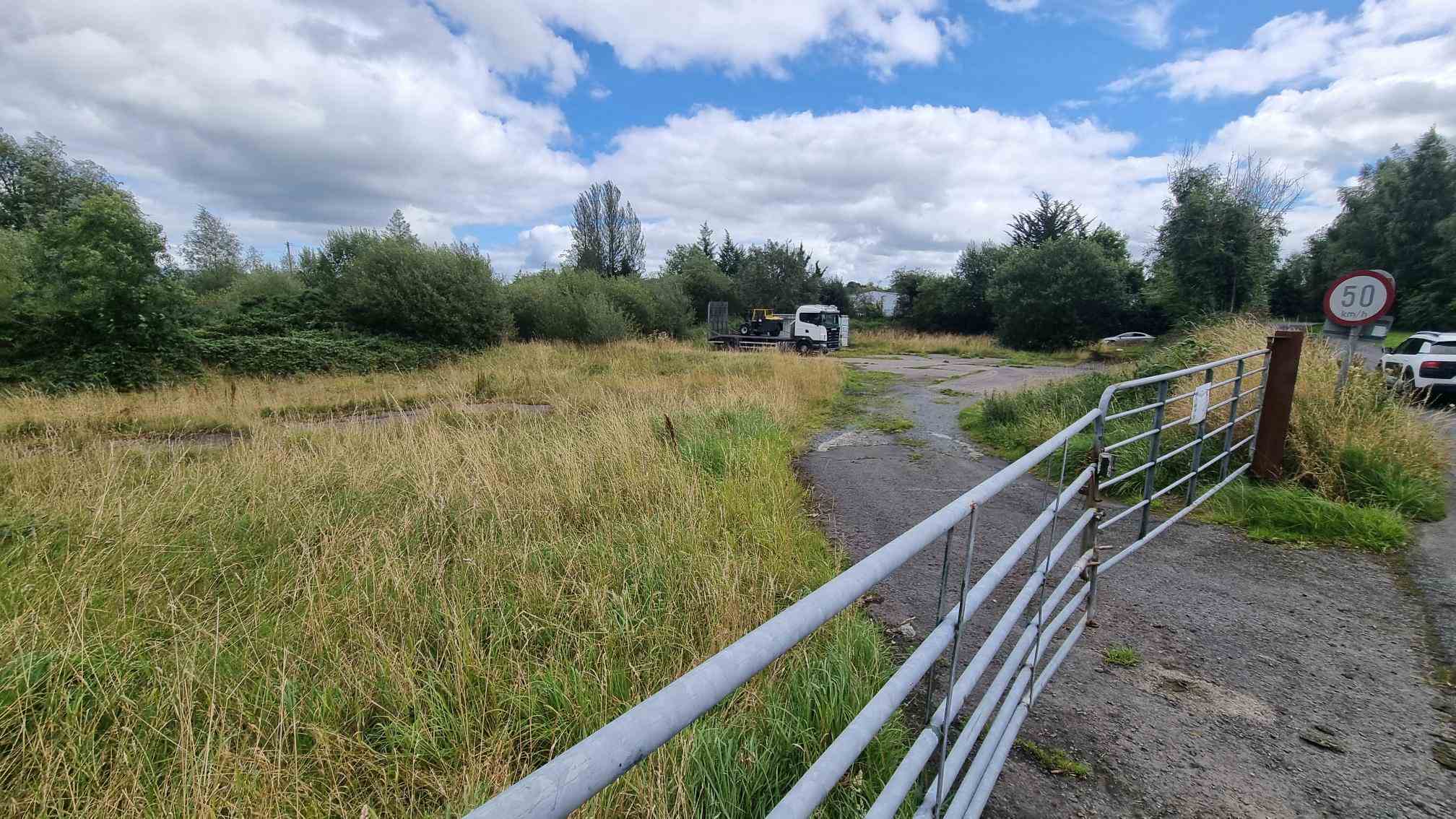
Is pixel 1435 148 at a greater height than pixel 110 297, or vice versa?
pixel 1435 148

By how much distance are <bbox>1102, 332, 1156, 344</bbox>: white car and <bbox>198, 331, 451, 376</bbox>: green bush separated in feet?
84.2

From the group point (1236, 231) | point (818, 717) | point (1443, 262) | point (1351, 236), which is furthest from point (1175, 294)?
point (818, 717)

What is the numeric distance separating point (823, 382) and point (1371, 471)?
9219 millimetres

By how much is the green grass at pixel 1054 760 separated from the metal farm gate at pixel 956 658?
5.0 inches

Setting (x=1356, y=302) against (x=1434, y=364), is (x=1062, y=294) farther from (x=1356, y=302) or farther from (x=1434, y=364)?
(x=1356, y=302)

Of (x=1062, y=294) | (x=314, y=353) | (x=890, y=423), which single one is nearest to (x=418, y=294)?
(x=314, y=353)

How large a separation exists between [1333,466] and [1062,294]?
24.2 meters

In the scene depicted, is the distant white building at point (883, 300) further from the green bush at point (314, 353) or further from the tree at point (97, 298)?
the tree at point (97, 298)

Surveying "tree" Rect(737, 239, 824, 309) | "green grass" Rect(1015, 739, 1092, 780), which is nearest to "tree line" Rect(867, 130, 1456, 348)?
"tree" Rect(737, 239, 824, 309)

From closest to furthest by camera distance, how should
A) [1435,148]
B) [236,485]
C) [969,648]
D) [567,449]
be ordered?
[969,648]
[236,485]
[567,449]
[1435,148]

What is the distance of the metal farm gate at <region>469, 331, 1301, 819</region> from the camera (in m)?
0.62

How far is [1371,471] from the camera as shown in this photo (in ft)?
15.9

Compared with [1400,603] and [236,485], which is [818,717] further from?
[236,485]

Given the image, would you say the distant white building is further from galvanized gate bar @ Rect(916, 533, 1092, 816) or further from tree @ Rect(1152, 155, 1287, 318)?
galvanized gate bar @ Rect(916, 533, 1092, 816)
